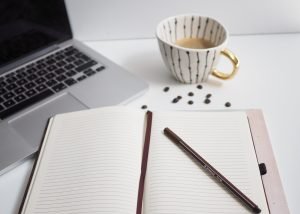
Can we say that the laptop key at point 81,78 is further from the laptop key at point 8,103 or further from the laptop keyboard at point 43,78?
the laptop key at point 8,103

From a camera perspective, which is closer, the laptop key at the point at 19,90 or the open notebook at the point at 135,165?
the open notebook at the point at 135,165

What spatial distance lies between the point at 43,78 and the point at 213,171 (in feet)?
1.02

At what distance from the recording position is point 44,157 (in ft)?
1.27

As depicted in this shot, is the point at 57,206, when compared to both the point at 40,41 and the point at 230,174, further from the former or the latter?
the point at 40,41

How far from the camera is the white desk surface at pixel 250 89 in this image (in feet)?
1.26

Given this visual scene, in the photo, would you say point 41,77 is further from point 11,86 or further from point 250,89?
point 250,89

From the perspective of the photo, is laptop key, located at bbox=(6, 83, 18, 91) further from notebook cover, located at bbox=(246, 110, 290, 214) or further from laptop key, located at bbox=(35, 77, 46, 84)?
notebook cover, located at bbox=(246, 110, 290, 214)

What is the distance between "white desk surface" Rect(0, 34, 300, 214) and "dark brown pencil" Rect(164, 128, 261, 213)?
6 centimetres

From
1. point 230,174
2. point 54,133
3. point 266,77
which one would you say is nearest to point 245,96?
point 266,77

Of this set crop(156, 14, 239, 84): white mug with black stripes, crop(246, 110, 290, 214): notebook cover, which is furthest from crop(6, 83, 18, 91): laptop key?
crop(246, 110, 290, 214): notebook cover

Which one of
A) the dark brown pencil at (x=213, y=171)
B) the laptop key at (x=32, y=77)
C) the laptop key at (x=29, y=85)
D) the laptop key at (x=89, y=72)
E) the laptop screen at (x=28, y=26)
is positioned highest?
the laptop screen at (x=28, y=26)

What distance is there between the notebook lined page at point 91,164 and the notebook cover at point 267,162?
0.14 meters

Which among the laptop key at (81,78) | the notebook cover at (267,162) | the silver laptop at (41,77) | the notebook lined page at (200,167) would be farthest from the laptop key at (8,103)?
the notebook cover at (267,162)

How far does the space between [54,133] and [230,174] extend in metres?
0.22
